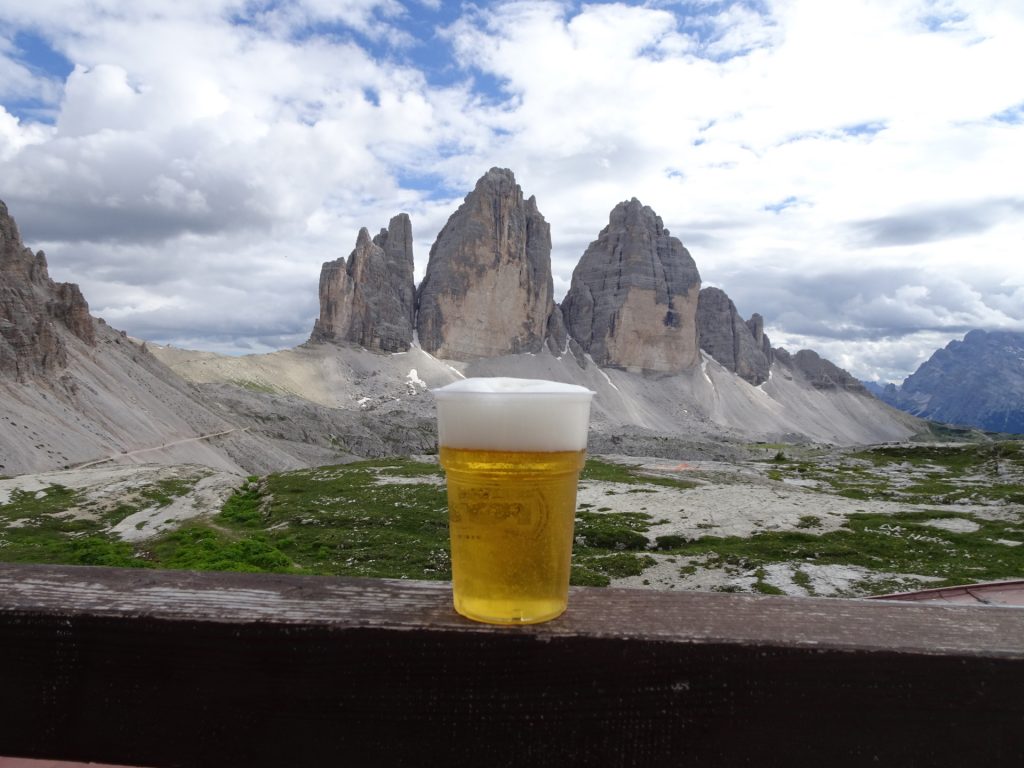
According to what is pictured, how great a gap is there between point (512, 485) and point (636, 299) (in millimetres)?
171503

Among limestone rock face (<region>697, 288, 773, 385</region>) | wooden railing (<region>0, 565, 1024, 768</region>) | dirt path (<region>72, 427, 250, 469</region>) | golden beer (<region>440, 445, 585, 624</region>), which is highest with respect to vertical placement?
limestone rock face (<region>697, 288, 773, 385</region>)

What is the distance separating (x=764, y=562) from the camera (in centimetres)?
1831

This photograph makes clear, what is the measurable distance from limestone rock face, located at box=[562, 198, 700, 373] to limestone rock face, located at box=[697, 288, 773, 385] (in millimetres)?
16376

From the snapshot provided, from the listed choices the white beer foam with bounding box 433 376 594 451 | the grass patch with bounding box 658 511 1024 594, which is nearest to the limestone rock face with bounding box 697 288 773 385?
A: the grass patch with bounding box 658 511 1024 594

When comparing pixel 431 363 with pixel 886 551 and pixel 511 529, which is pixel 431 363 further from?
pixel 511 529

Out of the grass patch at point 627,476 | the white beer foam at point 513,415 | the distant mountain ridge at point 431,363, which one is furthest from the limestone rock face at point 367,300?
the white beer foam at point 513,415

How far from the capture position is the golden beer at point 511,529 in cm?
177

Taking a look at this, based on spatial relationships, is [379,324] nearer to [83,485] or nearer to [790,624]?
[83,485]

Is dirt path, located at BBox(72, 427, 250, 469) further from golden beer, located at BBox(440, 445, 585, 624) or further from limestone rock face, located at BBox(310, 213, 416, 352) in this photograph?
limestone rock face, located at BBox(310, 213, 416, 352)

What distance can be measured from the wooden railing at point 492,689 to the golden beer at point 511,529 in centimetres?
12

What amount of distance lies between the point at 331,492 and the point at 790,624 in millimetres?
29285

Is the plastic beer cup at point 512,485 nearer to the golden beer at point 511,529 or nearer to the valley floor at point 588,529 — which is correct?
the golden beer at point 511,529

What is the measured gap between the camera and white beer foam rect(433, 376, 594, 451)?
1812 millimetres

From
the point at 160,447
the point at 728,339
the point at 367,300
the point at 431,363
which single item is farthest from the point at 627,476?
the point at 728,339
